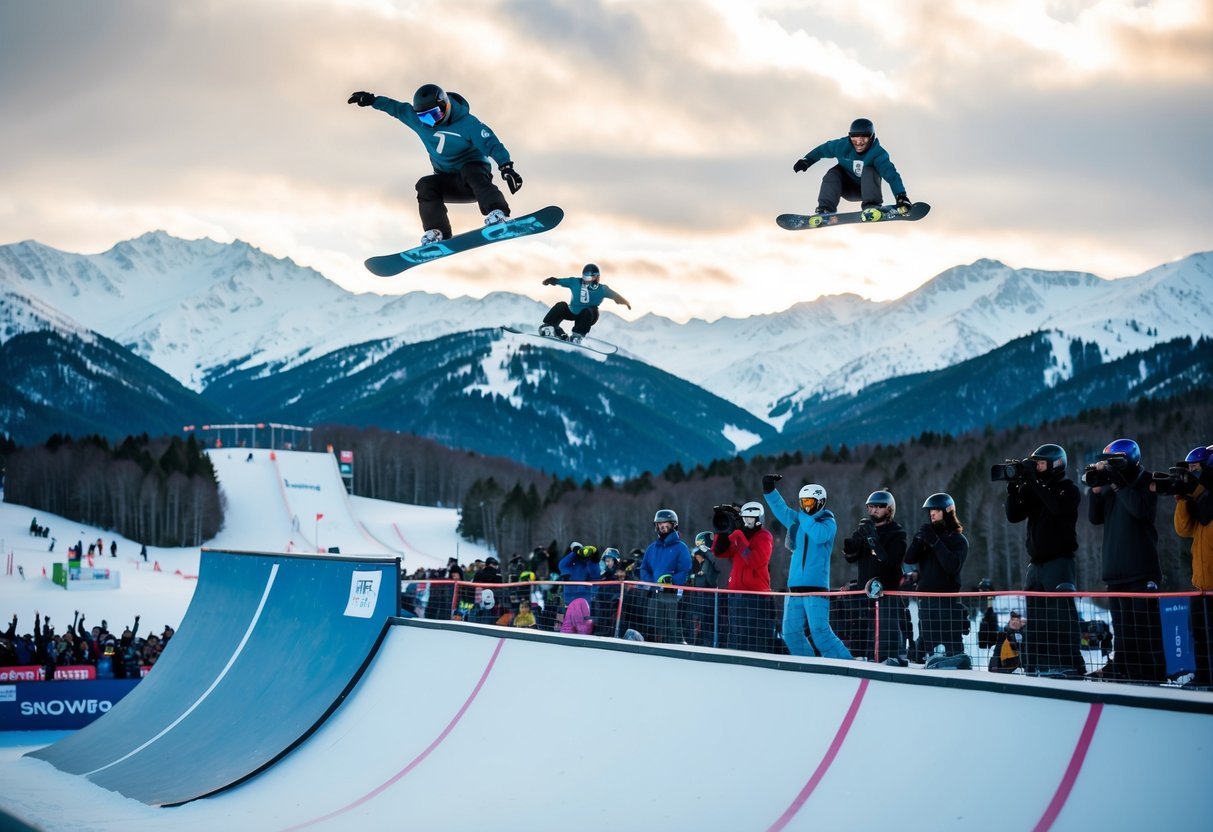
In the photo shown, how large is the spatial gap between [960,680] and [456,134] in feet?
22.0

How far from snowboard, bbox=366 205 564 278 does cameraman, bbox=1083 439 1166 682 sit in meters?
5.21

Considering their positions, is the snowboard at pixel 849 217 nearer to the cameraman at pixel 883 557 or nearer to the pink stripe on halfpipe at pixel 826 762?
the cameraman at pixel 883 557

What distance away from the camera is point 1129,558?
746cm

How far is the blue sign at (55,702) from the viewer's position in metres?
17.0

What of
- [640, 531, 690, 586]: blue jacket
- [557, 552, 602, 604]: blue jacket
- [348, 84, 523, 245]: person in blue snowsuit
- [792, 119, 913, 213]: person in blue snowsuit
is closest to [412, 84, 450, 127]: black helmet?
[348, 84, 523, 245]: person in blue snowsuit

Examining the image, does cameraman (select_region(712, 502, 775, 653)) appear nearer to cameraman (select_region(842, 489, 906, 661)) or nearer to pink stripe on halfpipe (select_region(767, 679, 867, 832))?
cameraman (select_region(842, 489, 906, 661))

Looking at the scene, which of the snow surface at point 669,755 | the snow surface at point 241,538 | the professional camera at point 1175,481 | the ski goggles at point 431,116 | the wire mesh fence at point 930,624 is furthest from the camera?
the snow surface at point 241,538

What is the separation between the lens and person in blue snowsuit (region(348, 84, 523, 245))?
9.94 metres

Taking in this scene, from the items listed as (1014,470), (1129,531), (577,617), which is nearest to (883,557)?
(1014,470)

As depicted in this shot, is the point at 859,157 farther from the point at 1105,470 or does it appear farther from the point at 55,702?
the point at 55,702

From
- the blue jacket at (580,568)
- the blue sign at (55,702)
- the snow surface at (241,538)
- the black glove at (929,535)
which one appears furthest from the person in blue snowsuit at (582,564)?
the snow surface at (241,538)

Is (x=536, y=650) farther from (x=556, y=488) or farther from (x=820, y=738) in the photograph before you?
(x=556, y=488)

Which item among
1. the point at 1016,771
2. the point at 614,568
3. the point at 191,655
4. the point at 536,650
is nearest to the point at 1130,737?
the point at 1016,771

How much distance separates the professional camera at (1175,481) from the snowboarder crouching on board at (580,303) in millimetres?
7392
